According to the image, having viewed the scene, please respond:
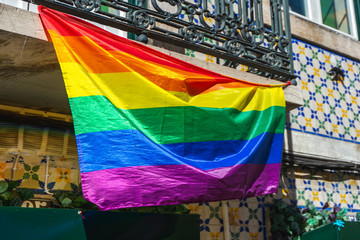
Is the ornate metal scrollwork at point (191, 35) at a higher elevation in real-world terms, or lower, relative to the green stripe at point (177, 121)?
higher

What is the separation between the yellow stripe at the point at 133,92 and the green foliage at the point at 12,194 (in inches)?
54.3

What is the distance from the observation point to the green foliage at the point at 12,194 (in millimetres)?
4610

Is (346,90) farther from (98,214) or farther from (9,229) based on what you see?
(9,229)

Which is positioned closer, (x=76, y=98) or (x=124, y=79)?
(x=76, y=98)

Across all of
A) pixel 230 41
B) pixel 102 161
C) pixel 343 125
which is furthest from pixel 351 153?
pixel 102 161

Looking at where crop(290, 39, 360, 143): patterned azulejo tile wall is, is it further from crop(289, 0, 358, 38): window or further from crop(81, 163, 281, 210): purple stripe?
crop(81, 163, 281, 210): purple stripe

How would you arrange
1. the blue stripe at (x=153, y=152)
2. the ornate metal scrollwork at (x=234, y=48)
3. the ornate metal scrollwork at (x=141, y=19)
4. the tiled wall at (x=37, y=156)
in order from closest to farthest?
the blue stripe at (x=153, y=152) < the ornate metal scrollwork at (x=141, y=19) < the tiled wall at (x=37, y=156) < the ornate metal scrollwork at (x=234, y=48)

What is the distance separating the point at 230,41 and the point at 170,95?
5.11 ft

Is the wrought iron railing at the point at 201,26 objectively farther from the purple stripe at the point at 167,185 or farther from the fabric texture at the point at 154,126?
the purple stripe at the point at 167,185

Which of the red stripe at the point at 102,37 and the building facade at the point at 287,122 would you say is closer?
the red stripe at the point at 102,37

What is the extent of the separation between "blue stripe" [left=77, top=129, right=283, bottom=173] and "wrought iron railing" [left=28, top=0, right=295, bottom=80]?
1.29 meters

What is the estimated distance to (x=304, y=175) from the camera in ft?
23.0

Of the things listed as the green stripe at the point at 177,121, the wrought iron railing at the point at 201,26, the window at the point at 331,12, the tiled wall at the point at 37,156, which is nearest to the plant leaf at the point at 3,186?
the tiled wall at the point at 37,156

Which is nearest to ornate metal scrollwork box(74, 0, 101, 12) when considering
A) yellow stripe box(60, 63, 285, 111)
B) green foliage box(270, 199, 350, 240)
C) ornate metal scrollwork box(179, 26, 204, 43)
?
yellow stripe box(60, 63, 285, 111)
